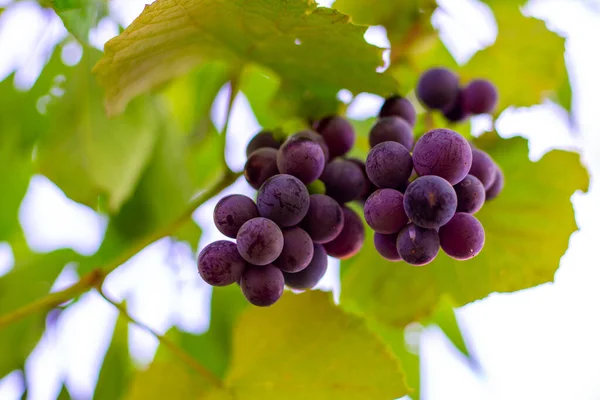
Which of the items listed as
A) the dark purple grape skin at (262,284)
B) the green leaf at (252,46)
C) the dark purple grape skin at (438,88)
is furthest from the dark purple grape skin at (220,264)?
the dark purple grape skin at (438,88)

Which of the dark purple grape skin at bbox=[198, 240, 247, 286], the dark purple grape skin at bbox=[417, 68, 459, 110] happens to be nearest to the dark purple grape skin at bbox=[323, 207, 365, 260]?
the dark purple grape skin at bbox=[198, 240, 247, 286]

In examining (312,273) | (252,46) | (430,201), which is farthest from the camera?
(252,46)

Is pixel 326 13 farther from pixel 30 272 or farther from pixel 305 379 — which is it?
pixel 30 272

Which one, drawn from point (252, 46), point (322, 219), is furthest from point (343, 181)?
point (252, 46)

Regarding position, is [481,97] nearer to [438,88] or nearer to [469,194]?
[438,88]

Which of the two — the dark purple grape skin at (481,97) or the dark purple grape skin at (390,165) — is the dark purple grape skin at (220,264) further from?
the dark purple grape skin at (481,97)

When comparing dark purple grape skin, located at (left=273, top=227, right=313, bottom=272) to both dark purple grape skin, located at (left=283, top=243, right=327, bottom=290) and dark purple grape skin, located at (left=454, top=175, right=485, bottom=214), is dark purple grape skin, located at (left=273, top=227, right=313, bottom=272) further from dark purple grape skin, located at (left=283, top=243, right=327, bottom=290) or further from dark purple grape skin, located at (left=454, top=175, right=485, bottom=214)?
dark purple grape skin, located at (left=454, top=175, right=485, bottom=214)
